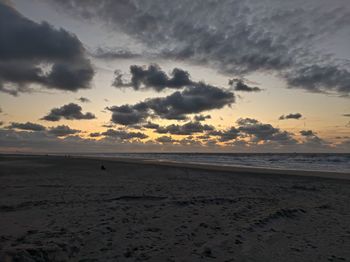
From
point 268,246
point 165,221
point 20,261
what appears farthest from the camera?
point 165,221

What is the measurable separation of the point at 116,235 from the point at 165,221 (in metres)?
2.25

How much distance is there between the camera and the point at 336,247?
8430 mm

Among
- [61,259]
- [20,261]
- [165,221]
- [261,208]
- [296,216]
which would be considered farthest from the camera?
[261,208]

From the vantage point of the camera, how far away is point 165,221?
416 inches

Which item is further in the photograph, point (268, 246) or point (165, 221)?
point (165, 221)

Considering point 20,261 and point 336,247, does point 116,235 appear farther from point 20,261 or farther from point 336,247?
point 336,247

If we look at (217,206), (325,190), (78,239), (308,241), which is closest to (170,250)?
(78,239)

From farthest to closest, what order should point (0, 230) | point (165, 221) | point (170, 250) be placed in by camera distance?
point (165, 221), point (0, 230), point (170, 250)

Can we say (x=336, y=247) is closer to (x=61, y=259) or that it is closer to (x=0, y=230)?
(x=61, y=259)

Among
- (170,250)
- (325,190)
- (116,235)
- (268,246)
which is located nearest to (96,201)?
(116,235)

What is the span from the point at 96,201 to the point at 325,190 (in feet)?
45.5

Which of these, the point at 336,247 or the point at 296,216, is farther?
the point at 296,216

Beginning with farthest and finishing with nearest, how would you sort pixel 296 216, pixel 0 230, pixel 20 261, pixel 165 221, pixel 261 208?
1. pixel 261 208
2. pixel 296 216
3. pixel 165 221
4. pixel 0 230
5. pixel 20 261

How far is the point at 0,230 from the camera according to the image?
891 centimetres
